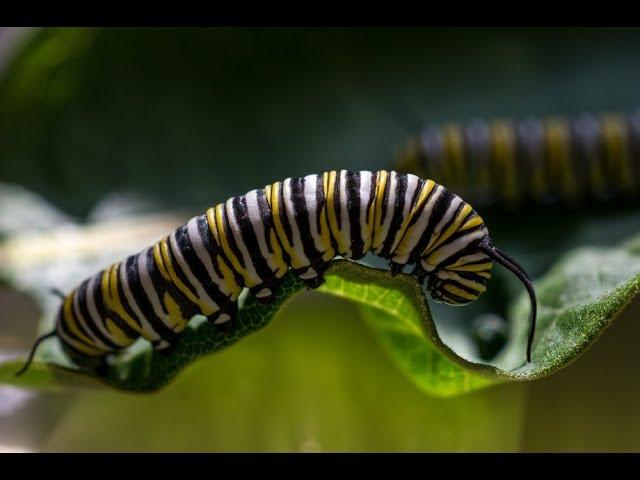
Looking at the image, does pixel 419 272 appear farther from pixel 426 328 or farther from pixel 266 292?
pixel 266 292

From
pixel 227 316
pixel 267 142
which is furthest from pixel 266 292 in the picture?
pixel 267 142

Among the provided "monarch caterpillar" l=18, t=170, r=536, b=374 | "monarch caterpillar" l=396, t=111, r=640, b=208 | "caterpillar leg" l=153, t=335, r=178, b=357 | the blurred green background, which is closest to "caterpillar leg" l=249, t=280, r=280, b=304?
"monarch caterpillar" l=18, t=170, r=536, b=374

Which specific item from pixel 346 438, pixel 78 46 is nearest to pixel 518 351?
pixel 346 438

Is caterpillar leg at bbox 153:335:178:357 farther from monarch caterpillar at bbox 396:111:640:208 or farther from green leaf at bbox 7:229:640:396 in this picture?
monarch caterpillar at bbox 396:111:640:208

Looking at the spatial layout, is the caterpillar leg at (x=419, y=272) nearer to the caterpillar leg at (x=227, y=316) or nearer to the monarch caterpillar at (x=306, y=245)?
the monarch caterpillar at (x=306, y=245)

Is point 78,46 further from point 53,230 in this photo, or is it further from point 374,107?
point 374,107

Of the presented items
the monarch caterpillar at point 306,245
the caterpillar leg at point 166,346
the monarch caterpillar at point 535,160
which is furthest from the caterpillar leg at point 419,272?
the monarch caterpillar at point 535,160
